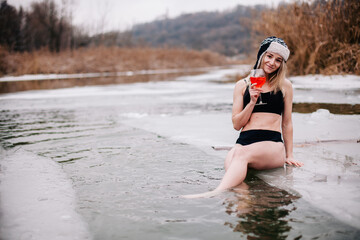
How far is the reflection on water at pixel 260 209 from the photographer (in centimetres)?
179

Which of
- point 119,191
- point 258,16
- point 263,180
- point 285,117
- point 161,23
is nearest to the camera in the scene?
point 119,191

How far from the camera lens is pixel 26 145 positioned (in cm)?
384

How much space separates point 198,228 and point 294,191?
856 mm

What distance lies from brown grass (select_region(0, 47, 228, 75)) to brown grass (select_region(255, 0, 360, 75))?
13044 millimetres

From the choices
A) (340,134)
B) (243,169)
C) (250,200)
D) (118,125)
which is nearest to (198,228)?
(250,200)

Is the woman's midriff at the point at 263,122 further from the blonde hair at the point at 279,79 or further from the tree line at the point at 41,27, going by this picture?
the tree line at the point at 41,27

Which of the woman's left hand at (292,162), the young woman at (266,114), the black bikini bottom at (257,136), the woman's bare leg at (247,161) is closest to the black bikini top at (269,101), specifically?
the young woman at (266,114)

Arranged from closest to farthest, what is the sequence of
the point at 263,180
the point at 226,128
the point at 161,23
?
the point at 263,180
the point at 226,128
the point at 161,23

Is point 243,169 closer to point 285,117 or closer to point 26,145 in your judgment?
point 285,117

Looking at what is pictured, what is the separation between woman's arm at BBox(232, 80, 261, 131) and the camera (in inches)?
99.5

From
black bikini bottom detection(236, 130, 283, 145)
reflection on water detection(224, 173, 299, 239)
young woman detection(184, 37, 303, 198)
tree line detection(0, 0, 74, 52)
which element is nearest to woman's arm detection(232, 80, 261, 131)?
young woman detection(184, 37, 303, 198)

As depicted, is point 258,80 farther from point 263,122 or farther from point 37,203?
point 37,203

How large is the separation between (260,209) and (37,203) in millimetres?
1501

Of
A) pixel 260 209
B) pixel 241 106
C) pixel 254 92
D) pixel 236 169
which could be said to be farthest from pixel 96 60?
pixel 260 209
